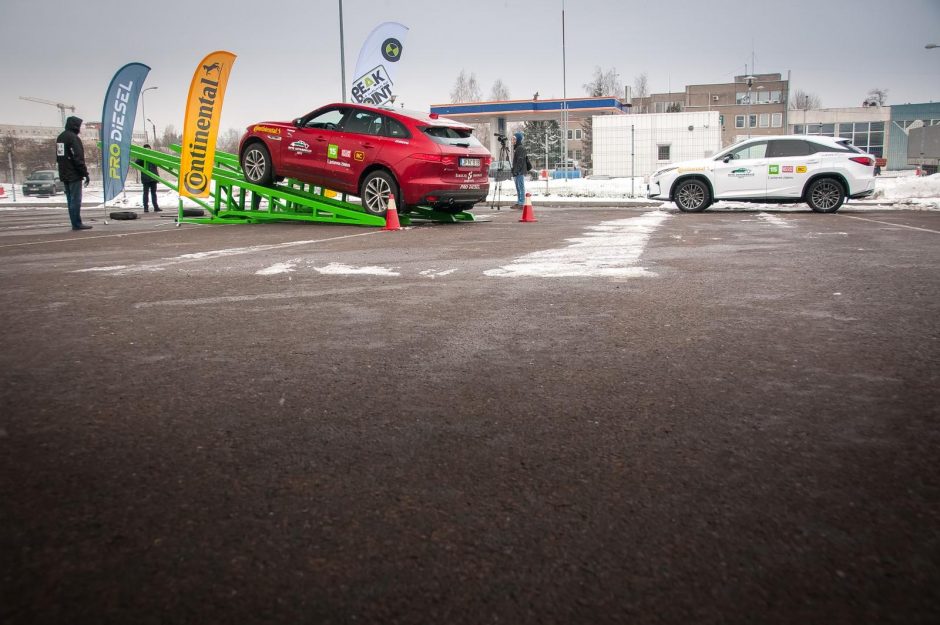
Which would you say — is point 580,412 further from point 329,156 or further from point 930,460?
point 329,156

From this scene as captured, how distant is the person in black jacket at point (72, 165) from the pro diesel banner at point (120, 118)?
0.86 meters

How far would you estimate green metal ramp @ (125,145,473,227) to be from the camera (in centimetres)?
1420

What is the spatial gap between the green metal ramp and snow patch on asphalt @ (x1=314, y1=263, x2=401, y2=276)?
18.8ft

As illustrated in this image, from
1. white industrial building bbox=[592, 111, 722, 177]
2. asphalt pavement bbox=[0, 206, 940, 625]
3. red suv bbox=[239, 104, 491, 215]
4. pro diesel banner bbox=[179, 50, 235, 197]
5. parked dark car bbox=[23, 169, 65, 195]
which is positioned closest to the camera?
asphalt pavement bbox=[0, 206, 940, 625]

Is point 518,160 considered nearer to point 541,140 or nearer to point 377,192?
point 377,192

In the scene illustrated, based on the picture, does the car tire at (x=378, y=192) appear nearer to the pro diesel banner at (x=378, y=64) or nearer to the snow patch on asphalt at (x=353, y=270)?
the snow patch on asphalt at (x=353, y=270)

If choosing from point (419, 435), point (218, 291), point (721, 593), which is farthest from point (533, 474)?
point (218, 291)

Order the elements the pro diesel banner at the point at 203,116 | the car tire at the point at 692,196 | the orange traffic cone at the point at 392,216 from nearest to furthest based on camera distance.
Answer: the orange traffic cone at the point at 392,216 → the pro diesel banner at the point at 203,116 → the car tire at the point at 692,196

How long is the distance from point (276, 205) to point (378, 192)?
299 cm

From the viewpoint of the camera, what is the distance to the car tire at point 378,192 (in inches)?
526

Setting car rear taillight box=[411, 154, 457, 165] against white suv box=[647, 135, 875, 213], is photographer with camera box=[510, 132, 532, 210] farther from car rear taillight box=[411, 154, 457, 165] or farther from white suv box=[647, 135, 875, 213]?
car rear taillight box=[411, 154, 457, 165]

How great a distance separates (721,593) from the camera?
1859 millimetres

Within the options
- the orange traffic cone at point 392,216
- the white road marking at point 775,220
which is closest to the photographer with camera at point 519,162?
the white road marking at point 775,220

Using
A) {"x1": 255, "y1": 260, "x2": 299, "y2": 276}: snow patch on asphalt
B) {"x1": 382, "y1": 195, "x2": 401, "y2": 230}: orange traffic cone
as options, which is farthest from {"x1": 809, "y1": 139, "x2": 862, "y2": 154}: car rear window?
{"x1": 255, "y1": 260, "x2": 299, "y2": 276}: snow patch on asphalt
